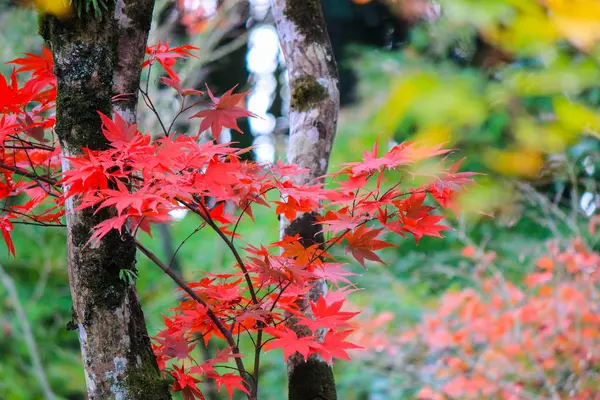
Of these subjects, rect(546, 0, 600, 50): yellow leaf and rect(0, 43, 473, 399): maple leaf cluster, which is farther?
rect(0, 43, 473, 399): maple leaf cluster

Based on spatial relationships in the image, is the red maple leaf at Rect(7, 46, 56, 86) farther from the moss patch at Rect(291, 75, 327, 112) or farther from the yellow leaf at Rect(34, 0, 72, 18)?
the moss patch at Rect(291, 75, 327, 112)

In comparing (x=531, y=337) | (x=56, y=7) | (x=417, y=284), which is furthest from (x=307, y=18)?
(x=417, y=284)

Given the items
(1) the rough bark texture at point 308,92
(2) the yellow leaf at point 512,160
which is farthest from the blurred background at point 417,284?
(2) the yellow leaf at point 512,160

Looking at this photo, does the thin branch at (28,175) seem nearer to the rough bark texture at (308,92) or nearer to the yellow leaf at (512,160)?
the rough bark texture at (308,92)

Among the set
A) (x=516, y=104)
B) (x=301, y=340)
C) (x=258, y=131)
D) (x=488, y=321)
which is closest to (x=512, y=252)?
(x=488, y=321)

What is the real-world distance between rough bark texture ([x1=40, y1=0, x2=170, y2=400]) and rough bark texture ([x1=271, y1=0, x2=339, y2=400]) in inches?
18.1

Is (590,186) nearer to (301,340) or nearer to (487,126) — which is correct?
(487,126)

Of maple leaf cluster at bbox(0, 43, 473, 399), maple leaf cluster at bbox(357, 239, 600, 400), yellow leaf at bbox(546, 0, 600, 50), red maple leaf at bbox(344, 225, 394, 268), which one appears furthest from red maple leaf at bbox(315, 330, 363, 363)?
maple leaf cluster at bbox(357, 239, 600, 400)

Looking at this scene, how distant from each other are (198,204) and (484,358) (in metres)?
3.26

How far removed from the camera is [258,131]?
6.30 metres

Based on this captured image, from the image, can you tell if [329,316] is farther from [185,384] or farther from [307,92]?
[307,92]

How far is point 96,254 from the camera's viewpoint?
1296mm

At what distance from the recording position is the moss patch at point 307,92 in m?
1.66

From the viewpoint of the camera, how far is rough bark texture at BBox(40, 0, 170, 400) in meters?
1.29
